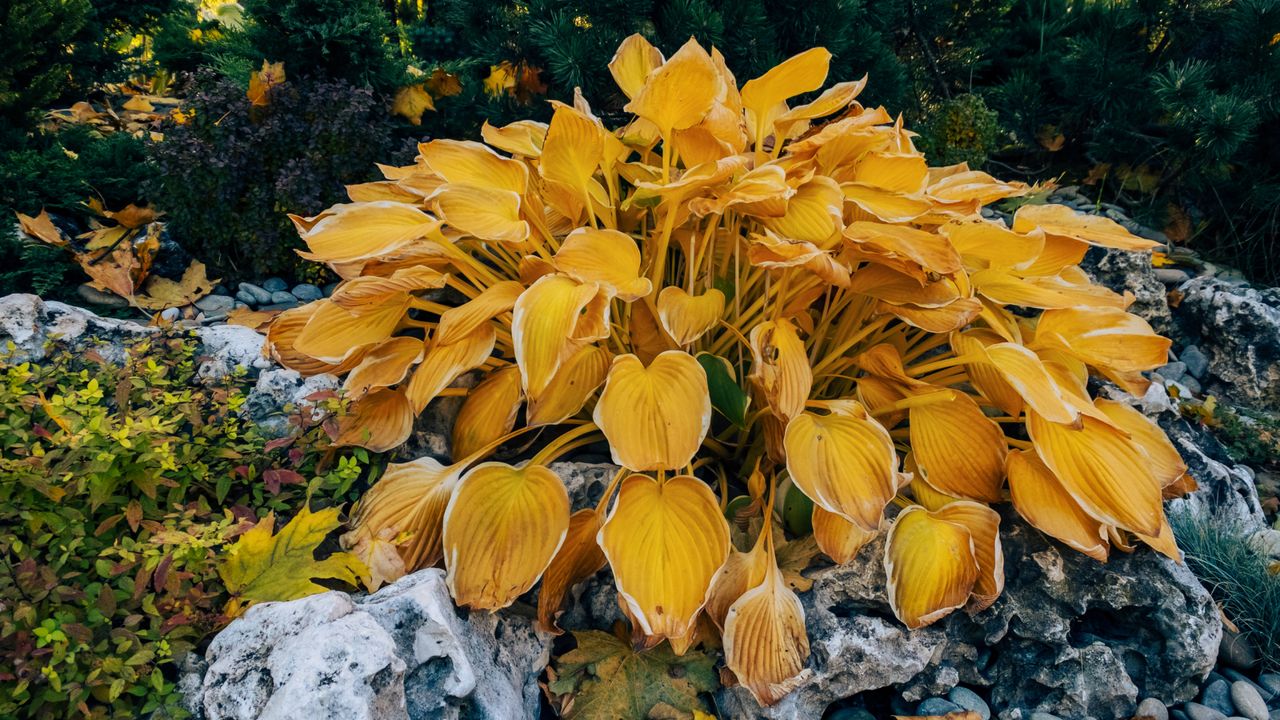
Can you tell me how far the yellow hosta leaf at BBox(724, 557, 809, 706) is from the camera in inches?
61.6

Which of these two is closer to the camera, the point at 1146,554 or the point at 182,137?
the point at 1146,554

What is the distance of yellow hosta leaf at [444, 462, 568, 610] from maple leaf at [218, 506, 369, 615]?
0.64 feet

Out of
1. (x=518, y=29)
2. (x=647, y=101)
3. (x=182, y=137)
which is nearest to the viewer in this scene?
(x=647, y=101)

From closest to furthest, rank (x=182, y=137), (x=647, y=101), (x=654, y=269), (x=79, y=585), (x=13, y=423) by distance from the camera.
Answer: (x=79, y=585), (x=13, y=423), (x=647, y=101), (x=654, y=269), (x=182, y=137)

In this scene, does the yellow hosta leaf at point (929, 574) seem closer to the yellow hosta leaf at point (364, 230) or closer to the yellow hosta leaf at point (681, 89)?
the yellow hosta leaf at point (681, 89)

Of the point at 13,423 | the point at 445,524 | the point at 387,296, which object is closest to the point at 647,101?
the point at 387,296

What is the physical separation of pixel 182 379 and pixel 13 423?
37cm

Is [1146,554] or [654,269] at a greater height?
[654,269]

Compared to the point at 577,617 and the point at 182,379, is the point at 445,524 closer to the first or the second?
the point at 577,617

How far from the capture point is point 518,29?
3209mm

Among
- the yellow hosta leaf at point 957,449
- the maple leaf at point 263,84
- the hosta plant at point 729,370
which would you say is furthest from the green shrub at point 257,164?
the yellow hosta leaf at point 957,449

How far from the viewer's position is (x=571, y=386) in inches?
69.1

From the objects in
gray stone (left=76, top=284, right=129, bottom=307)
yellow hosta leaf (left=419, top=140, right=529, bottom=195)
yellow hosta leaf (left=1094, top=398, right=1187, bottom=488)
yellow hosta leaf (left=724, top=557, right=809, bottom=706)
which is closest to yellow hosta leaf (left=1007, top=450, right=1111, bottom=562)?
yellow hosta leaf (left=1094, top=398, right=1187, bottom=488)

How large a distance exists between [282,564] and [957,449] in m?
1.45
